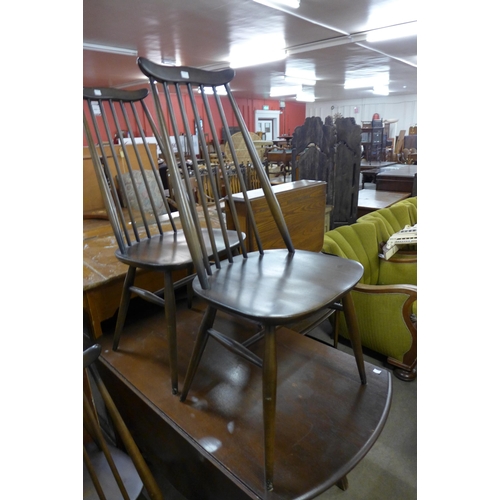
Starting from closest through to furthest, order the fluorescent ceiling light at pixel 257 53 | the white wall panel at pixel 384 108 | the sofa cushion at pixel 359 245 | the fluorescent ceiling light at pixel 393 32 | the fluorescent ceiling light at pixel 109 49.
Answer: the sofa cushion at pixel 359 245 < the fluorescent ceiling light at pixel 393 32 < the fluorescent ceiling light at pixel 109 49 < the fluorescent ceiling light at pixel 257 53 < the white wall panel at pixel 384 108

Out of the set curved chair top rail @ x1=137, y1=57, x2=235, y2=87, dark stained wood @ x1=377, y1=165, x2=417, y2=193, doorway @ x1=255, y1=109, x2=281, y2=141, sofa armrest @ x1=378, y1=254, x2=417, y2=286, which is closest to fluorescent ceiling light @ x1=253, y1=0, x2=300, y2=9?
dark stained wood @ x1=377, y1=165, x2=417, y2=193

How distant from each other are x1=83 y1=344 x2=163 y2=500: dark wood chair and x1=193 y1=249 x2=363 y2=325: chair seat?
0.31 metres

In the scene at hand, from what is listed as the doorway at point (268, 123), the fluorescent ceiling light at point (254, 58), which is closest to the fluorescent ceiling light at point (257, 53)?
the fluorescent ceiling light at point (254, 58)

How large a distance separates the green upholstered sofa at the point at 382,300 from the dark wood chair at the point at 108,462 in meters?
1.29

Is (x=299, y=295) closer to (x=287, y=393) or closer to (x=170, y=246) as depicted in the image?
(x=287, y=393)

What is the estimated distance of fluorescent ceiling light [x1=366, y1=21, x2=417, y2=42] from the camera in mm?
4504

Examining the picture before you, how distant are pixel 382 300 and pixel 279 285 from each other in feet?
3.93

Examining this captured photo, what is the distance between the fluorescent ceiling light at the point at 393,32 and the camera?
14.8 feet

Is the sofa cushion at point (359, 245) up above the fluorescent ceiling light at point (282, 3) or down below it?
below

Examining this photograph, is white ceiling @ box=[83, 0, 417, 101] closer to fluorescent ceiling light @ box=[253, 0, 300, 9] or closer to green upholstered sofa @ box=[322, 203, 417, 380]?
fluorescent ceiling light @ box=[253, 0, 300, 9]

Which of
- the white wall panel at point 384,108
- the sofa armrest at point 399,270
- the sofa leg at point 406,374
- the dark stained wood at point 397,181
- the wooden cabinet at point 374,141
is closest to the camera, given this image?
the sofa leg at point 406,374

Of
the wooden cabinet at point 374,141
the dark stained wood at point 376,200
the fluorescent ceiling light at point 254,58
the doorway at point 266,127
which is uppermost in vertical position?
the doorway at point 266,127

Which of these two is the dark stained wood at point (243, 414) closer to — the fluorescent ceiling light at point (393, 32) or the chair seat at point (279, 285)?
the chair seat at point (279, 285)
